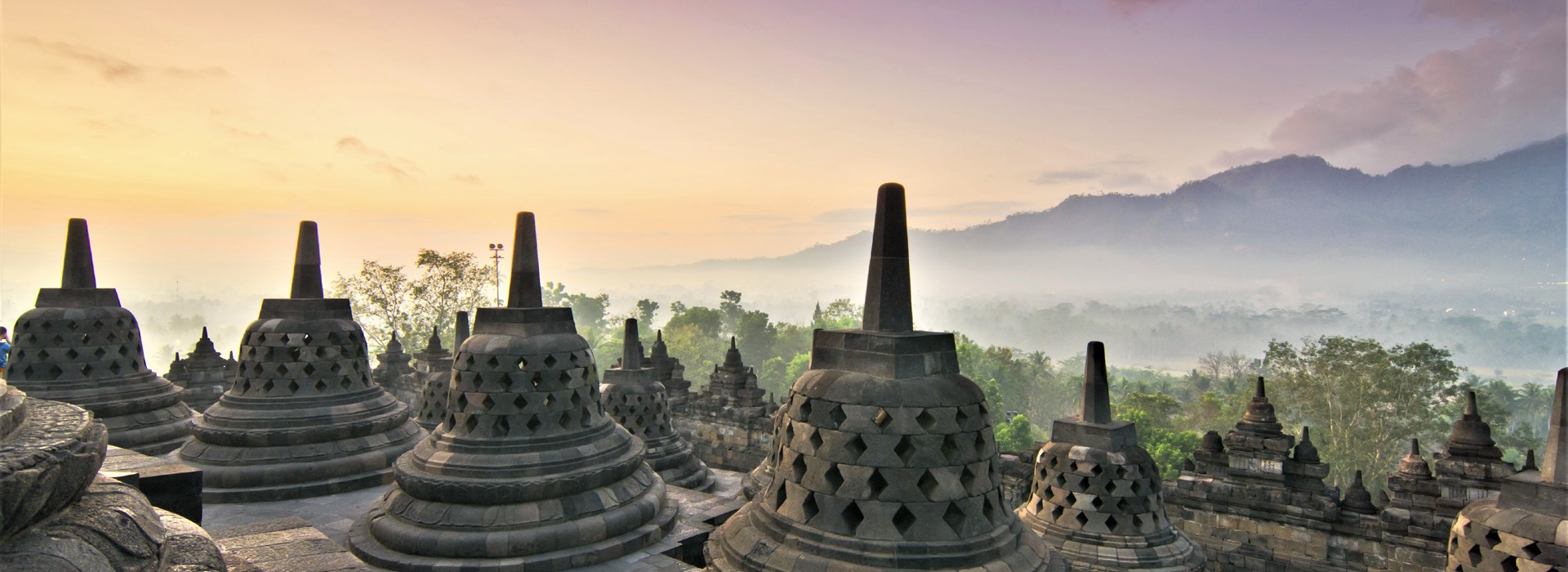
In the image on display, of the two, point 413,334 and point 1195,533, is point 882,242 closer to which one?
point 1195,533

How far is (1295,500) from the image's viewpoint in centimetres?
1392

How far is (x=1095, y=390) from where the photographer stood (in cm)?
1055

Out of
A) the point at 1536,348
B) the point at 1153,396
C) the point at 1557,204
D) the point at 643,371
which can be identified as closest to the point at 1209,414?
the point at 1153,396

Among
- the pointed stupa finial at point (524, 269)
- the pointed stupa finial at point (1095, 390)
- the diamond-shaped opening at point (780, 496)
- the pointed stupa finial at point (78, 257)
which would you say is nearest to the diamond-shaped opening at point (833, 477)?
the diamond-shaped opening at point (780, 496)

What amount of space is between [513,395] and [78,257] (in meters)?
9.88

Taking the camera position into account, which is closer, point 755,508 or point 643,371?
point 755,508

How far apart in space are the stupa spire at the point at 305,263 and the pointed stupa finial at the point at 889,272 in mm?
11279

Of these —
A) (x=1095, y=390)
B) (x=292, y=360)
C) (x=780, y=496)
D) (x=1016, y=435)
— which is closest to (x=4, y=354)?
(x=292, y=360)

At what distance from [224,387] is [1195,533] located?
88.8ft

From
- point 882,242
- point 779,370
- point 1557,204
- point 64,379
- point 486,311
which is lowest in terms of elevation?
point 779,370

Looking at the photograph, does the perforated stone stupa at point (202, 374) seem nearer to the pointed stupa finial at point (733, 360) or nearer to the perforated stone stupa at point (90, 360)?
the perforated stone stupa at point (90, 360)

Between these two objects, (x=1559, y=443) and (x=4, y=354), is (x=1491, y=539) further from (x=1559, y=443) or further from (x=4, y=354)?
(x=4, y=354)

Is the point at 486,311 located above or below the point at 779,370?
above

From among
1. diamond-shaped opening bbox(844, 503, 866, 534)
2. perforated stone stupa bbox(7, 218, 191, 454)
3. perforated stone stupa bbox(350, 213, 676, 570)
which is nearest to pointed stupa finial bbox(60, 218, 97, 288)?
perforated stone stupa bbox(7, 218, 191, 454)
